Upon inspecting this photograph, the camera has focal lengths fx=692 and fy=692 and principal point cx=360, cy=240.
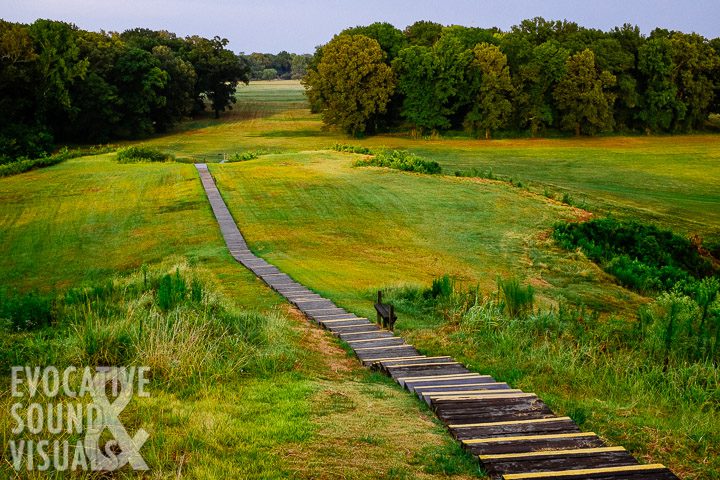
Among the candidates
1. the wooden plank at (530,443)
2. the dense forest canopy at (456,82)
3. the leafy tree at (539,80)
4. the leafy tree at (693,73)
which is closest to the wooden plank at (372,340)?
the wooden plank at (530,443)

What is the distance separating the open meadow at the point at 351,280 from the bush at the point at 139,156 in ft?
4.88

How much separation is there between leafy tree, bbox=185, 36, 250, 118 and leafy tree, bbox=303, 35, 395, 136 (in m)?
21.0

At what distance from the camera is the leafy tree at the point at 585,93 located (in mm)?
75375

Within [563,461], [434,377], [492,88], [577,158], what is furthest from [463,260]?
[492,88]

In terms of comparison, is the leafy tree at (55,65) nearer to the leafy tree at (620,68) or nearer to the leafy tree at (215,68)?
the leafy tree at (215,68)

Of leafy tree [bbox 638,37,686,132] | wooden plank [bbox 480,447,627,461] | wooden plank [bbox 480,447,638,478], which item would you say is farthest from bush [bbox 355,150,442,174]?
leafy tree [bbox 638,37,686,132]

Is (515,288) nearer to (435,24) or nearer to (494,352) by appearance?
(494,352)

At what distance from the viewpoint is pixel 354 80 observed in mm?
76000

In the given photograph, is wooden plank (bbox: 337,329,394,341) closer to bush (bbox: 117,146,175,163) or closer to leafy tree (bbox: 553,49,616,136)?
bush (bbox: 117,146,175,163)

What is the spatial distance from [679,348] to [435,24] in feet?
282

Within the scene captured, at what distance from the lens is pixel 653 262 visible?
28859mm

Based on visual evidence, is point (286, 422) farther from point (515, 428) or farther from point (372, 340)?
point (372, 340)

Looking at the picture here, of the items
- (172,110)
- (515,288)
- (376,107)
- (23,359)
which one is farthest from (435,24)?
(23,359)

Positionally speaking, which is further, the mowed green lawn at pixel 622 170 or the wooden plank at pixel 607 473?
the mowed green lawn at pixel 622 170
